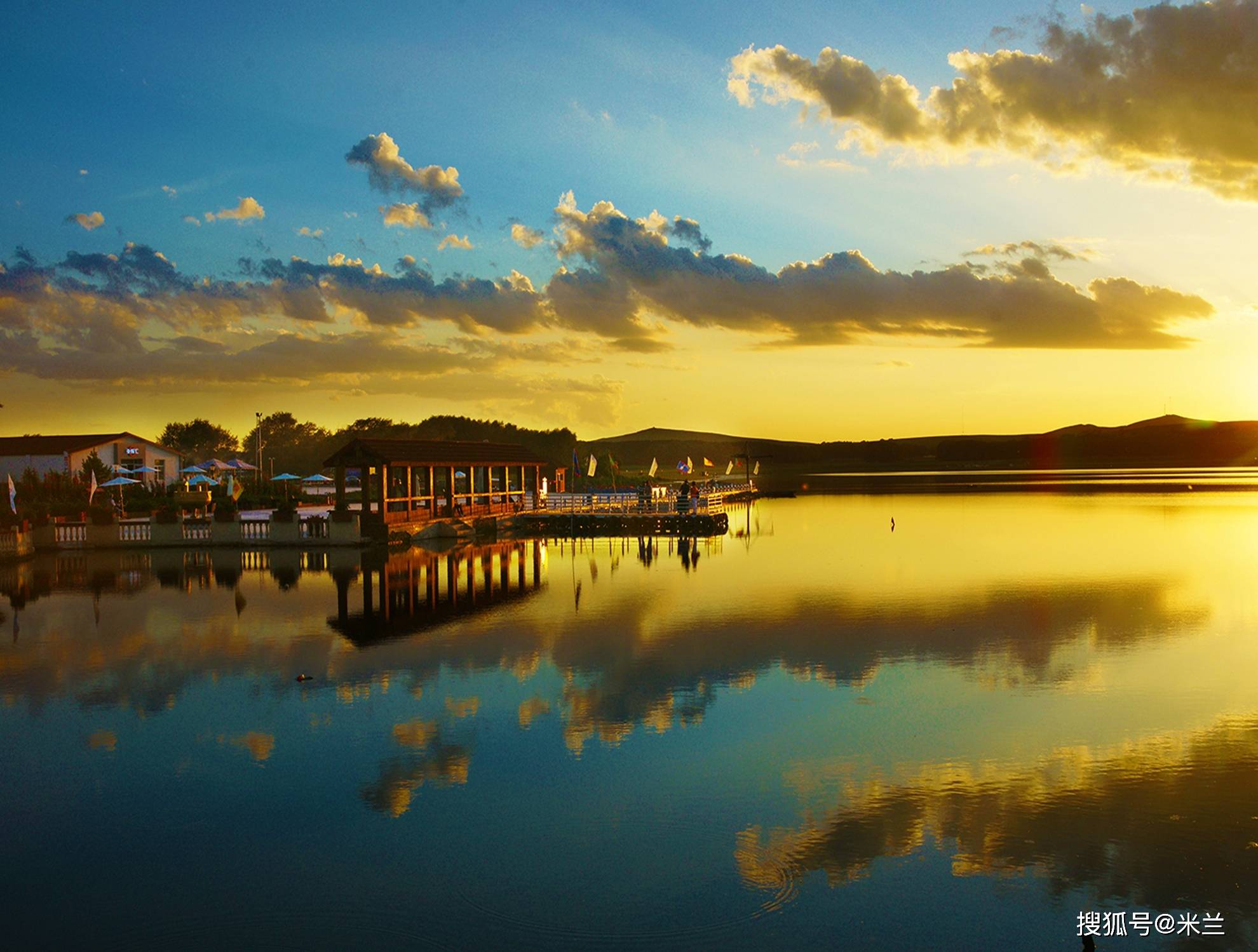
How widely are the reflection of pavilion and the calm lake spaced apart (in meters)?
0.42

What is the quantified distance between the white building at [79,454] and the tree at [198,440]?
63938 millimetres

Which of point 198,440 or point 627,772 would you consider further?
point 198,440

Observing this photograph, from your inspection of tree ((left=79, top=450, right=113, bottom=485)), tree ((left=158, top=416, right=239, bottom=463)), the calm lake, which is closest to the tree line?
tree ((left=158, top=416, right=239, bottom=463))

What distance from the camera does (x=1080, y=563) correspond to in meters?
43.4

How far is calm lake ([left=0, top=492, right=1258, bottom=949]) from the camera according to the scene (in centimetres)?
1062

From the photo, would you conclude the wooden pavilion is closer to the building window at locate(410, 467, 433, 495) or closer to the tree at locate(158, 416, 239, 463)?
the building window at locate(410, 467, 433, 495)

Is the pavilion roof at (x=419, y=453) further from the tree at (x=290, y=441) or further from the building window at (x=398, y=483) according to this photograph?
the tree at (x=290, y=441)

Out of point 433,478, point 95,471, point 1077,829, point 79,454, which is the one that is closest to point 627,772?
point 1077,829

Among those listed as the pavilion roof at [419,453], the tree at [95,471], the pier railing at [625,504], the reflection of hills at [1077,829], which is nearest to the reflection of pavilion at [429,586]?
the pavilion roof at [419,453]

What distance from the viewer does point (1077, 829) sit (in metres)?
12.5

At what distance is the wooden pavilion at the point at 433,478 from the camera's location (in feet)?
171

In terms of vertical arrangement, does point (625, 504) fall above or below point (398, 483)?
below

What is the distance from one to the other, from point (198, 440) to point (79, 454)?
3166 inches

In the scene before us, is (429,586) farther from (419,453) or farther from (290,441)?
(290,441)
